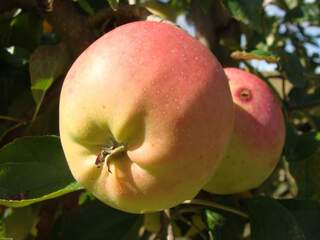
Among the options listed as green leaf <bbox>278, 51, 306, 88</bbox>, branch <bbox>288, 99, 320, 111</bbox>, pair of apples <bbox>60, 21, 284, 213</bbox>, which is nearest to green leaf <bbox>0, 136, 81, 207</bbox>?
pair of apples <bbox>60, 21, 284, 213</bbox>

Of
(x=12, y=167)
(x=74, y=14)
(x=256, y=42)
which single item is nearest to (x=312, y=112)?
(x=256, y=42)

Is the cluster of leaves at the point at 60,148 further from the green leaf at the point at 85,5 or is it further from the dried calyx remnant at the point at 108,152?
the dried calyx remnant at the point at 108,152

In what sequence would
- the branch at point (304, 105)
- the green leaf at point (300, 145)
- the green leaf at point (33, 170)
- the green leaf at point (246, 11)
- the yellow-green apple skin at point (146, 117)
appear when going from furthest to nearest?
1. the branch at point (304, 105)
2. the green leaf at point (300, 145)
3. the green leaf at point (246, 11)
4. the green leaf at point (33, 170)
5. the yellow-green apple skin at point (146, 117)

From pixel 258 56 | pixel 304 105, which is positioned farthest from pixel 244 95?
pixel 304 105

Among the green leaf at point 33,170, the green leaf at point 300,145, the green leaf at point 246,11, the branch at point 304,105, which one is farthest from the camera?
the branch at point 304,105

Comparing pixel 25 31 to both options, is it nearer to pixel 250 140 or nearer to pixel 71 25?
pixel 71 25

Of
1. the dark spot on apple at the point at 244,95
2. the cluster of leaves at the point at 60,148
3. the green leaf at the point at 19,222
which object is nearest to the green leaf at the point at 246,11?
the cluster of leaves at the point at 60,148

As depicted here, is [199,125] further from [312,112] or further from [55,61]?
[312,112]
